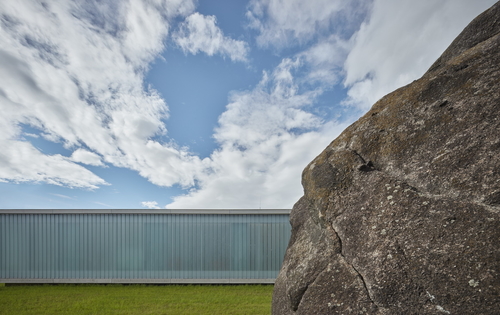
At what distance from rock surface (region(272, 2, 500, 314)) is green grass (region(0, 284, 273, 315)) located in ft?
19.1

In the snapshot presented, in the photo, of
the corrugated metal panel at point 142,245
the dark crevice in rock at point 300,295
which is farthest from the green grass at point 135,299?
the dark crevice in rock at point 300,295

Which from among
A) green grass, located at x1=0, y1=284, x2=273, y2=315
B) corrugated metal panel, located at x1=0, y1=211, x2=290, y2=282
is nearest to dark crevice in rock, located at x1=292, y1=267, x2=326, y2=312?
green grass, located at x1=0, y1=284, x2=273, y2=315

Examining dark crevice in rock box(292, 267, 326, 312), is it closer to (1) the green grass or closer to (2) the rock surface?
(2) the rock surface

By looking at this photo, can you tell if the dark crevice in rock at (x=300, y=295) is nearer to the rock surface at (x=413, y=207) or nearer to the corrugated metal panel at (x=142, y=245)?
the rock surface at (x=413, y=207)

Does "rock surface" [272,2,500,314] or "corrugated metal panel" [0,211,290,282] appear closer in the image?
"rock surface" [272,2,500,314]

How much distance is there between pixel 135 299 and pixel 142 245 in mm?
2956

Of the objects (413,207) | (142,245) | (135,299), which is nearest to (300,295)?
(413,207)

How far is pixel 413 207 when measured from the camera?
280 centimetres

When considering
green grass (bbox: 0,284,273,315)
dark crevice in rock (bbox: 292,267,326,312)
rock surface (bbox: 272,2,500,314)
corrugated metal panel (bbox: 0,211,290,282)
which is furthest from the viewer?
corrugated metal panel (bbox: 0,211,290,282)

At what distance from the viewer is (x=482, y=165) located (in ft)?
8.55

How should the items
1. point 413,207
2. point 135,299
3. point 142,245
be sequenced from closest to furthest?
point 413,207
point 135,299
point 142,245

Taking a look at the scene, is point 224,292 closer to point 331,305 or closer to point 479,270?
point 331,305

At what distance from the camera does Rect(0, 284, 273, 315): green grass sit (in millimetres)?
8227

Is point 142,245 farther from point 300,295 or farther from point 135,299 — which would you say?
point 300,295
